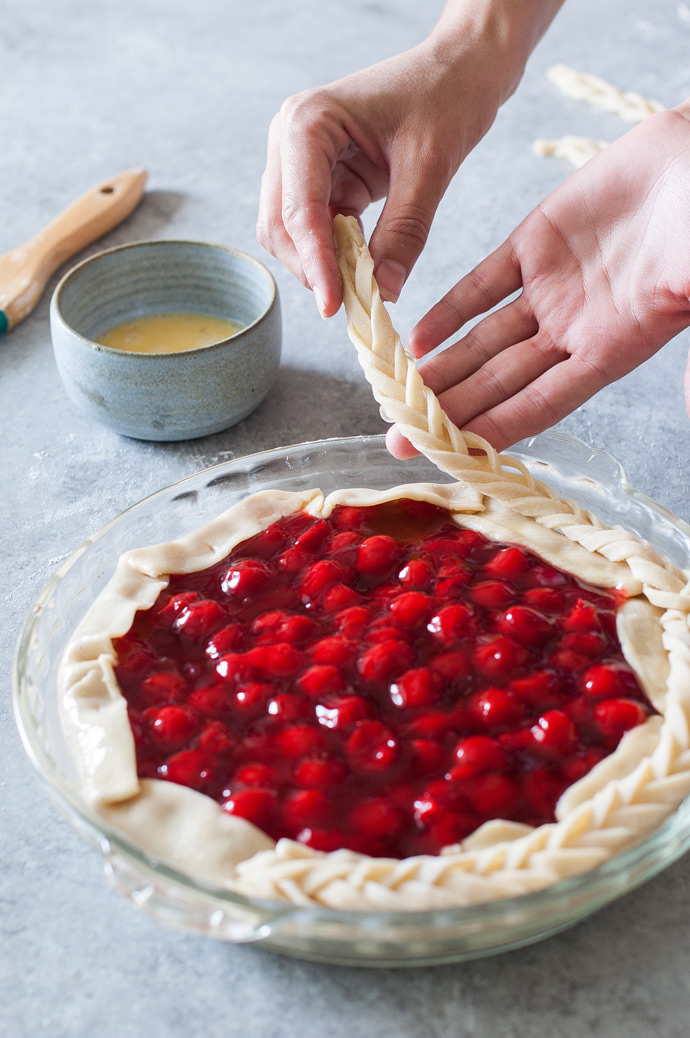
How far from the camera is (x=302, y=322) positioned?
8.81 feet

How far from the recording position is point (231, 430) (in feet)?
7.66

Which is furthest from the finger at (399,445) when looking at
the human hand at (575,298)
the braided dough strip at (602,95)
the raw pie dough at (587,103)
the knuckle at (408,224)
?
the braided dough strip at (602,95)

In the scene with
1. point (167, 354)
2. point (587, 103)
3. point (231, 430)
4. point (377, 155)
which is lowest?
point (587, 103)

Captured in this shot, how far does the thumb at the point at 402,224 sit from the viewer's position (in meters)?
1.92

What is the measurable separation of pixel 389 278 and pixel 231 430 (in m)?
0.59

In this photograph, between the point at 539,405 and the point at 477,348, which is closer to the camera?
the point at 539,405

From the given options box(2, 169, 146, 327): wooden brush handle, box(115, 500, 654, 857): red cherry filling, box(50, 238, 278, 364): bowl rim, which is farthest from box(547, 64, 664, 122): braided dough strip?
box(115, 500, 654, 857): red cherry filling

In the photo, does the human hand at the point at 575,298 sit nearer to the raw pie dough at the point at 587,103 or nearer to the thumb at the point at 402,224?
the thumb at the point at 402,224

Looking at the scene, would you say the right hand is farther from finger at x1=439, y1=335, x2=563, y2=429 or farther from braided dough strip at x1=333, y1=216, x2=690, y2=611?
finger at x1=439, y1=335, x2=563, y2=429

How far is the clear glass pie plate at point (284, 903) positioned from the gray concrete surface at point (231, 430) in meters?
0.10

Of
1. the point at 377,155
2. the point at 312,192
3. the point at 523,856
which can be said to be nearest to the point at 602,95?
the point at 377,155

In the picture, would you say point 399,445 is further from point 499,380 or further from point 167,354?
point 167,354

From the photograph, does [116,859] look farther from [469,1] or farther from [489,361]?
[469,1]

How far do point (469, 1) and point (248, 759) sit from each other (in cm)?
176
